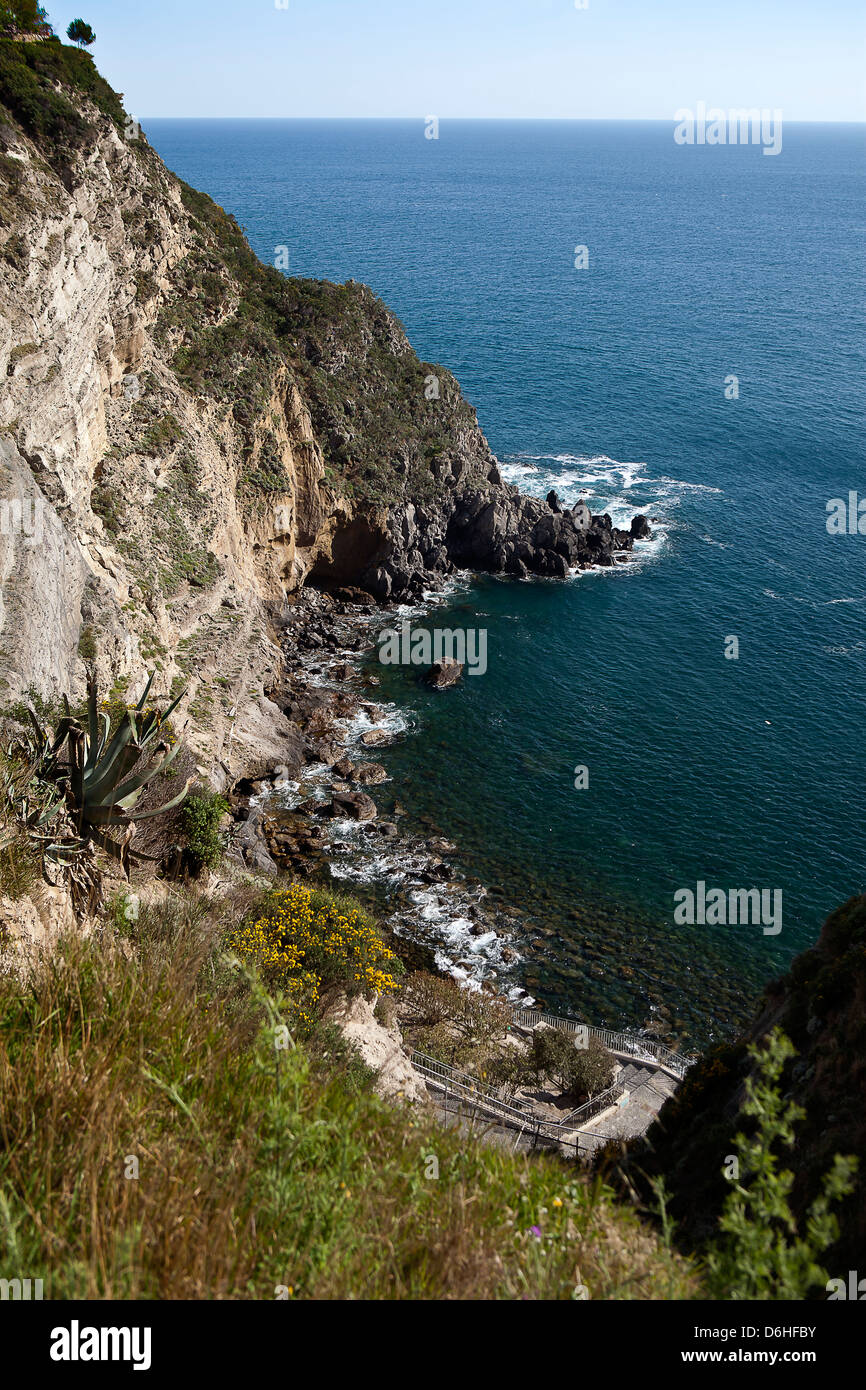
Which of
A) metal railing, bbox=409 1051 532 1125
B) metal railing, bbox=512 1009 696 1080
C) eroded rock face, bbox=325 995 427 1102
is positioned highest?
eroded rock face, bbox=325 995 427 1102

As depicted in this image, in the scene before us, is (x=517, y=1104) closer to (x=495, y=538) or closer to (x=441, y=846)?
(x=441, y=846)

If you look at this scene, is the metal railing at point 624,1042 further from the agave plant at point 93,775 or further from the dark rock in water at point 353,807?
the agave plant at point 93,775

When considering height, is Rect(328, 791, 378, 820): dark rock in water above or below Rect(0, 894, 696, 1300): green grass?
below

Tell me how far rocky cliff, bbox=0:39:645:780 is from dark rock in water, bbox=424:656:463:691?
856 cm

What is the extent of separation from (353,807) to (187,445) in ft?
63.3

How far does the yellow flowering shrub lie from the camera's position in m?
19.6

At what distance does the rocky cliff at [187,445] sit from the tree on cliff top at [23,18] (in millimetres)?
1373

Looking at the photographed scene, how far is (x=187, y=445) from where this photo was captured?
43219 mm

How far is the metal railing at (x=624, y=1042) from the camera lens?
29203 mm

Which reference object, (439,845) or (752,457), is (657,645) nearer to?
(439,845)

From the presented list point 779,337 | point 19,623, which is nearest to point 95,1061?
point 19,623

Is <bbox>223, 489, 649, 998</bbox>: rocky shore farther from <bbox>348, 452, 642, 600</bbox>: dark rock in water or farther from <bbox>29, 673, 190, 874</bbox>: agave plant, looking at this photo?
<bbox>29, 673, 190, 874</bbox>: agave plant

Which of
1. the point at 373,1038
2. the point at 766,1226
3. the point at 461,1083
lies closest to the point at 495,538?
the point at 461,1083

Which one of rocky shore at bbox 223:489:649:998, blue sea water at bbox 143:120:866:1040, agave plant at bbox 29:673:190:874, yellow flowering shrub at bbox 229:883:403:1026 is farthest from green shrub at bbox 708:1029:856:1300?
rocky shore at bbox 223:489:649:998
